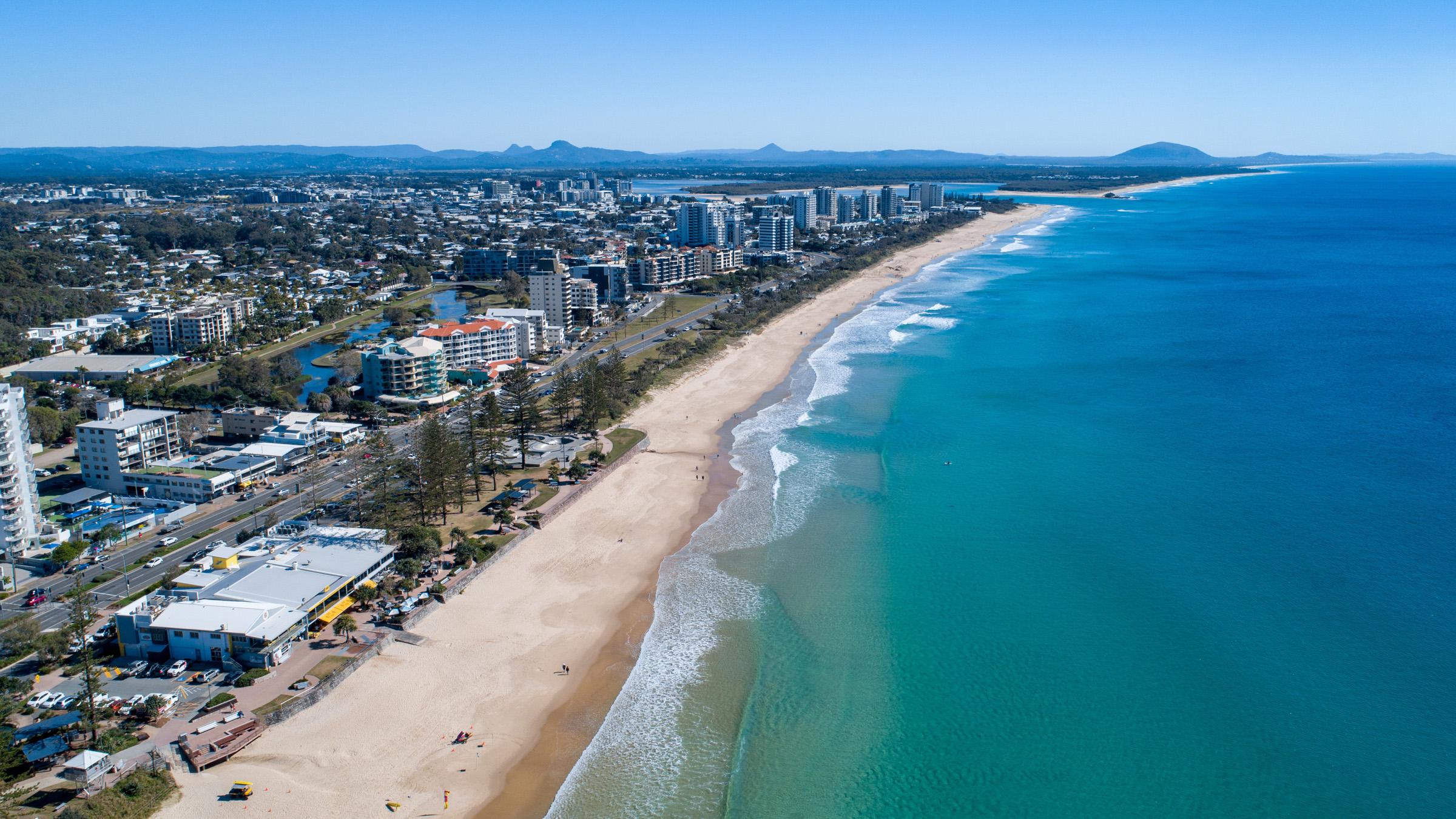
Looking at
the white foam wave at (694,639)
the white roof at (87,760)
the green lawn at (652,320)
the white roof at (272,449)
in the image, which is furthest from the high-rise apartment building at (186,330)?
the white roof at (87,760)

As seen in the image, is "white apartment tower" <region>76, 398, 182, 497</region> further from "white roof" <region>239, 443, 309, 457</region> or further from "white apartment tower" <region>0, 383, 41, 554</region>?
"white apartment tower" <region>0, 383, 41, 554</region>

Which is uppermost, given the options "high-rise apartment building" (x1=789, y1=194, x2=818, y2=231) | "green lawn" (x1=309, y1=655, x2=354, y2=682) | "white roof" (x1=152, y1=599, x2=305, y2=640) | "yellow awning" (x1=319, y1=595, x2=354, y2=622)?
"high-rise apartment building" (x1=789, y1=194, x2=818, y2=231)

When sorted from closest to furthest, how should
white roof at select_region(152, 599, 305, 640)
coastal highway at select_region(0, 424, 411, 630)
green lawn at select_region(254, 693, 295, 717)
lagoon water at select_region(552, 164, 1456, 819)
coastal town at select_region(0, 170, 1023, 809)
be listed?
lagoon water at select_region(552, 164, 1456, 819)
green lawn at select_region(254, 693, 295, 717)
coastal town at select_region(0, 170, 1023, 809)
white roof at select_region(152, 599, 305, 640)
coastal highway at select_region(0, 424, 411, 630)

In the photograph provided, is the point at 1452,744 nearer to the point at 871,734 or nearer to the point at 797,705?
the point at 871,734

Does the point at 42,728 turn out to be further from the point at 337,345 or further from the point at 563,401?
the point at 337,345

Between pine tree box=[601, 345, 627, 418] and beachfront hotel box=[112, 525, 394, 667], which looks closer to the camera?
beachfront hotel box=[112, 525, 394, 667]

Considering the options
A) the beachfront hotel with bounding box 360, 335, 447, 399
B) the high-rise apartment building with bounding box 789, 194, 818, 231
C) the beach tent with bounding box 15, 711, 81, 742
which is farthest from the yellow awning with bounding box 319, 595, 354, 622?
the high-rise apartment building with bounding box 789, 194, 818, 231
